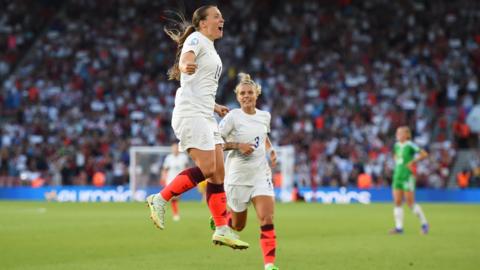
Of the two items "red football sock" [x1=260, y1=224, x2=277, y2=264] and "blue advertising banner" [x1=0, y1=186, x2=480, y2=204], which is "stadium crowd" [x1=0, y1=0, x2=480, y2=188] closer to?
"blue advertising banner" [x1=0, y1=186, x2=480, y2=204]

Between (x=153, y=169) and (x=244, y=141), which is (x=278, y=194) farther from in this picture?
(x=244, y=141)

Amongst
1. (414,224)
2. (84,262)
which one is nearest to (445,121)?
(414,224)

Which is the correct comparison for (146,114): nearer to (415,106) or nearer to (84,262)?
(415,106)

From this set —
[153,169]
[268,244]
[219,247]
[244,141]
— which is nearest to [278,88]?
[153,169]

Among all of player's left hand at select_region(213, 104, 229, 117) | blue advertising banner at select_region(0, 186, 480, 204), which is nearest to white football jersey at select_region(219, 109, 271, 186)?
player's left hand at select_region(213, 104, 229, 117)

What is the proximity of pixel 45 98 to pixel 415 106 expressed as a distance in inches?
623

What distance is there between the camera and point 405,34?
131ft

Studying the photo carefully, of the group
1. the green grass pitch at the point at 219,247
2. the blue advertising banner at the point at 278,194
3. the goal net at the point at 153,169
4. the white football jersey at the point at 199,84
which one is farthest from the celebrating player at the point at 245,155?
the blue advertising banner at the point at 278,194

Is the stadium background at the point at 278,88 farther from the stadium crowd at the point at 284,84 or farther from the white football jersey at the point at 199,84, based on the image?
the white football jersey at the point at 199,84

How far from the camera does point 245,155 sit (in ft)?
35.1

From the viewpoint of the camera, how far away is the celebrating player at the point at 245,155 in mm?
10584

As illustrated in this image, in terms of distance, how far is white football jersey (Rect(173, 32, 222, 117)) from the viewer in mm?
9180

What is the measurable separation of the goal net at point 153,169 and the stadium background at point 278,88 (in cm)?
71

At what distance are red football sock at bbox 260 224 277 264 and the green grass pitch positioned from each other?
127cm
